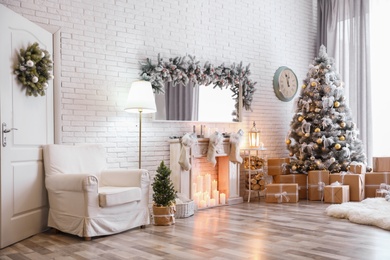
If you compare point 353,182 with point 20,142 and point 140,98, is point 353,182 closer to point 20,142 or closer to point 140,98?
point 140,98

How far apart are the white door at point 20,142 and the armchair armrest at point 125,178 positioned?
2.22ft

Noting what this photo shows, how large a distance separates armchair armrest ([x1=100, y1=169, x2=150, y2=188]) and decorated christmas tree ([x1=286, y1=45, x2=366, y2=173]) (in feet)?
10.5

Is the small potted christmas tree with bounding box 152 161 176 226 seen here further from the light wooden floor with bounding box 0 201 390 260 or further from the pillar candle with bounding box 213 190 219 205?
the pillar candle with bounding box 213 190 219 205

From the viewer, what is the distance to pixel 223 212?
5688mm

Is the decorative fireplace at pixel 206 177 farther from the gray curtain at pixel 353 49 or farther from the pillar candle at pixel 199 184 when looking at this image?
the gray curtain at pixel 353 49

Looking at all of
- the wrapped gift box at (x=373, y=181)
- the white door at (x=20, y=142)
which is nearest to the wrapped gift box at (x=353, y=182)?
the wrapped gift box at (x=373, y=181)

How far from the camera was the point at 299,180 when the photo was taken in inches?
274

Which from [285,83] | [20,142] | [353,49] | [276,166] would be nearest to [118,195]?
[20,142]

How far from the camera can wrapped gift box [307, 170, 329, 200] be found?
668 centimetres

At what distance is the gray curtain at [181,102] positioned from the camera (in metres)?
5.95

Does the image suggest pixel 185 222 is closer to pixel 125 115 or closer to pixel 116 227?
pixel 116 227

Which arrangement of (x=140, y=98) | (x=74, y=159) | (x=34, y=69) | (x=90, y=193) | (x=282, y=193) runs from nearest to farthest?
1. (x=90, y=193)
2. (x=34, y=69)
3. (x=74, y=159)
4. (x=140, y=98)
5. (x=282, y=193)

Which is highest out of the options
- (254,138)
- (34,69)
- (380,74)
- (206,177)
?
(380,74)

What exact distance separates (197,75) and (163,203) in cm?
216
